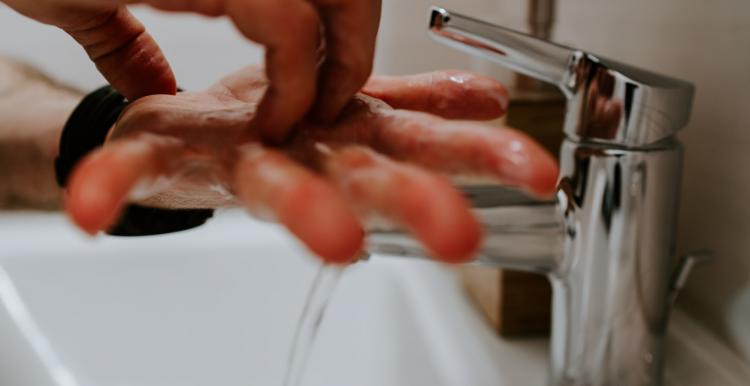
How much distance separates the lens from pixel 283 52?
24cm

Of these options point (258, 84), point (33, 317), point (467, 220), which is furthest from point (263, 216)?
point (33, 317)

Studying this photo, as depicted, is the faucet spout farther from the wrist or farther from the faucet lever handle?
the wrist

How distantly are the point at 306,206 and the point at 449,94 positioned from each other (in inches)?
7.0

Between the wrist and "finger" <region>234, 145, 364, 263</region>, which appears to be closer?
"finger" <region>234, 145, 364, 263</region>

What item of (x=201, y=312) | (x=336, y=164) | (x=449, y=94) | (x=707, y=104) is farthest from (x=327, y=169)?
(x=201, y=312)

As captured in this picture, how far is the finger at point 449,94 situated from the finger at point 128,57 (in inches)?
4.9

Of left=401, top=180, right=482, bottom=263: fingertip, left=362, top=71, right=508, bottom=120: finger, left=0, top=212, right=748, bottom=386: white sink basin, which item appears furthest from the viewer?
left=0, top=212, right=748, bottom=386: white sink basin

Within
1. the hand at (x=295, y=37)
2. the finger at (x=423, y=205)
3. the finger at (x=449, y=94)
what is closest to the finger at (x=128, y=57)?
the hand at (x=295, y=37)

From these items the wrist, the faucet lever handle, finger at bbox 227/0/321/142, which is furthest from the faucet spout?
the wrist

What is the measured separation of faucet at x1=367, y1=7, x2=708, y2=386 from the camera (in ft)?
1.14

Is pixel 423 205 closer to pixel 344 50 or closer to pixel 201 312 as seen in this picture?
pixel 344 50

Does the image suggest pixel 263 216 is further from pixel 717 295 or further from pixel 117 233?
pixel 717 295

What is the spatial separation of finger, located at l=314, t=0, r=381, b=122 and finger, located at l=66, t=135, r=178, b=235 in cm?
9

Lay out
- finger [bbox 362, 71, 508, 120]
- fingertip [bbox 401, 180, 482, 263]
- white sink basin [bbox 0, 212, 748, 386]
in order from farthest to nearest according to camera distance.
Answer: white sink basin [bbox 0, 212, 748, 386]
finger [bbox 362, 71, 508, 120]
fingertip [bbox 401, 180, 482, 263]
